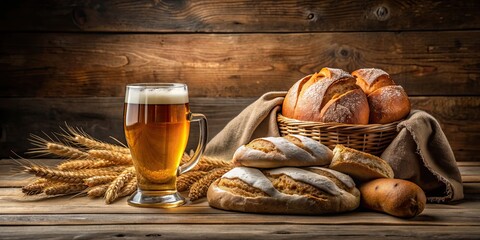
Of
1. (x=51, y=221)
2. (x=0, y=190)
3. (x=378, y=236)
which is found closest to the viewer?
(x=378, y=236)

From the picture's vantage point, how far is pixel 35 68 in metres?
2.61

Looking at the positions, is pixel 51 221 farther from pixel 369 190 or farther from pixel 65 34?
pixel 65 34

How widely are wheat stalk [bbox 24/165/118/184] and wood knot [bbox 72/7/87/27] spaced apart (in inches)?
36.9

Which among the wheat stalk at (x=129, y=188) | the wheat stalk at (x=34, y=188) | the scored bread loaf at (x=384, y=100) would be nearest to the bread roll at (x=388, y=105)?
the scored bread loaf at (x=384, y=100)

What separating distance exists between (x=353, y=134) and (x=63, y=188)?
0.87 metres

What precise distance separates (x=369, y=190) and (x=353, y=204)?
0.21 feet

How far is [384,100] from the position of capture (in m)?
1.92

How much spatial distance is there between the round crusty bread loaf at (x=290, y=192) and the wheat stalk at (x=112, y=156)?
0.38 meters

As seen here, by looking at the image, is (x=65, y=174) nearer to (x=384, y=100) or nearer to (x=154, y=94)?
(x=154, y=94)

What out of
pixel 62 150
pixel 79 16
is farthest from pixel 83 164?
pixel 79 16

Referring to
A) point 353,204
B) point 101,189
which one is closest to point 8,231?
point 101,189

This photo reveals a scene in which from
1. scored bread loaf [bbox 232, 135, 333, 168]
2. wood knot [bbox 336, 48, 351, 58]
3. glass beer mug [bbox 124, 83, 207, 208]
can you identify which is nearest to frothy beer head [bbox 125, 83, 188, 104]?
glass beer mug [bbox 124, 83, 207, 208]

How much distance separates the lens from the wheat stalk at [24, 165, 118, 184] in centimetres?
169

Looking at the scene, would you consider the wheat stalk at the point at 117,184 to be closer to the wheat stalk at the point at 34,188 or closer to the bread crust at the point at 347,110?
the wheat stalk at the point at 34,188
